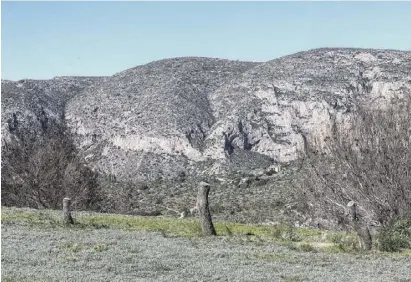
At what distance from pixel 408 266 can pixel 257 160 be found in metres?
54.4

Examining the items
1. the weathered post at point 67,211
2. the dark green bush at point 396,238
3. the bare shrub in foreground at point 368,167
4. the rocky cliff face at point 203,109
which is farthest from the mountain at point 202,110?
the dark green bush at point 396,238

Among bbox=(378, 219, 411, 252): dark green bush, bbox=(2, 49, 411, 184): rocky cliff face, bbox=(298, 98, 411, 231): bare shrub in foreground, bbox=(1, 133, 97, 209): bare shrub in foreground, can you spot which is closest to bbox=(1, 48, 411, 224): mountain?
bbox=(2, 49, 411, 184): rocky cliff face

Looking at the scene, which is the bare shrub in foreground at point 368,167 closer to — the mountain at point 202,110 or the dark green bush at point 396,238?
the dark green bush at point 396,238

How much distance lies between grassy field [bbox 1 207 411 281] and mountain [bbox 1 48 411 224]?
4188 centimetres

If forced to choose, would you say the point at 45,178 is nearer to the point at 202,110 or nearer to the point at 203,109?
the point at 202,110

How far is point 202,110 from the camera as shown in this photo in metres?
82.8

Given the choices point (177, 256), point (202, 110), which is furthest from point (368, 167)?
point (202, 110)

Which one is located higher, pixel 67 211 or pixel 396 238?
pixel 67 211

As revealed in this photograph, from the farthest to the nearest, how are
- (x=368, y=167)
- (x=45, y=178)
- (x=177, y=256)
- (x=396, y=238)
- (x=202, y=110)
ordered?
(x=202, y=110) < (x=45, y=178) < (x=368, y=167) < (x=396, y=238) < (x=177, y=256)

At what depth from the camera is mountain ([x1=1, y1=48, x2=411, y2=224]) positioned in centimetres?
7488

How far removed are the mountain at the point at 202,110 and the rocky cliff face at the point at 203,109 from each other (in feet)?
0.43

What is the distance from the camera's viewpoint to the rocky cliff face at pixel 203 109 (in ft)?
247

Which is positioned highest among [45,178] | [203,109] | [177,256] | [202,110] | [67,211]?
[203,109]

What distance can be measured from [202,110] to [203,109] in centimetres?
53
